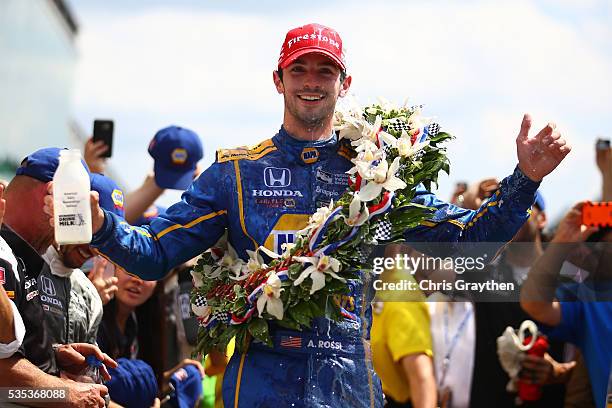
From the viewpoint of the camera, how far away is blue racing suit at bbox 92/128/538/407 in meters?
5.51

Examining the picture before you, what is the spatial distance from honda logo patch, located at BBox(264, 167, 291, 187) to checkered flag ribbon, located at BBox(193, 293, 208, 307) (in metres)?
0.69

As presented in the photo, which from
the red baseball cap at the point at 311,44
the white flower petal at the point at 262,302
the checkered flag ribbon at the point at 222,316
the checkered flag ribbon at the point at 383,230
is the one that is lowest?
the checkered flag ribbon at the point at 222,316

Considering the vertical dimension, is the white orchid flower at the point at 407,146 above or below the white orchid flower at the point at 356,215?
above

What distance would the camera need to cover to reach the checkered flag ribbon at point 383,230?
18.6 feet

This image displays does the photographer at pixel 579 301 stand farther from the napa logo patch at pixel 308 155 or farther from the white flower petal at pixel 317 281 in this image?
the white flower petal at pixel 317 281

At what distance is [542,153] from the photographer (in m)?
5.57

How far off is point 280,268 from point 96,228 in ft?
3.00

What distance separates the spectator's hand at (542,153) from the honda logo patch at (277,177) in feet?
3.80

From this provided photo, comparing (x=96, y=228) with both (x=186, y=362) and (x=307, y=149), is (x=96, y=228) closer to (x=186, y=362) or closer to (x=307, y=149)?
(x=307, y=149)

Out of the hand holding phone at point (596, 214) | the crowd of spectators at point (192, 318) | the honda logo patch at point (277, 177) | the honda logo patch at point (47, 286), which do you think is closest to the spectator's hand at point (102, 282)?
the crowd of spectators at point (192, 318)

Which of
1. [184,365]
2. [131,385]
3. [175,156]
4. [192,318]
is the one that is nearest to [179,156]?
[175,156]

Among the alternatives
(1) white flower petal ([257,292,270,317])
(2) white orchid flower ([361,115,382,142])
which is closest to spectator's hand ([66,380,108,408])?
(1) white flower petal ([257,292,270,317])

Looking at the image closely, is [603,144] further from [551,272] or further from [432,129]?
[432,129]

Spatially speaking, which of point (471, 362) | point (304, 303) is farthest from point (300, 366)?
point (471, 362)
